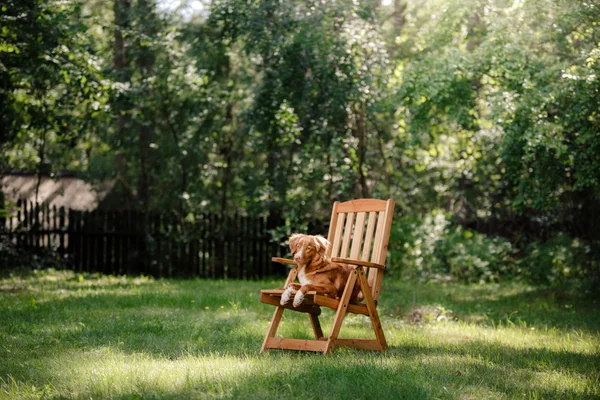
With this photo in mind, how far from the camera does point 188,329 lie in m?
6.43

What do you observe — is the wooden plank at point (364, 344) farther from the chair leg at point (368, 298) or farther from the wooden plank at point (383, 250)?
the wooden plank at point (383, 250)

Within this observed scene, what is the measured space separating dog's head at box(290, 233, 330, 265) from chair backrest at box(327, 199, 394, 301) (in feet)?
0.93

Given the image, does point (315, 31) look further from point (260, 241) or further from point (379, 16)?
point (260, 241)

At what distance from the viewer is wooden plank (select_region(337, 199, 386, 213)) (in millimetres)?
5891

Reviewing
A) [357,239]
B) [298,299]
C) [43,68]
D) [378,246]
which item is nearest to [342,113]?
[43,68]

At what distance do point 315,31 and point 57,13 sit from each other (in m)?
3.93

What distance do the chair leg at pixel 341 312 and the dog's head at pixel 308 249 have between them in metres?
0.32

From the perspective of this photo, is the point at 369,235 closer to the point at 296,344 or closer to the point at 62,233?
the point at 296,344

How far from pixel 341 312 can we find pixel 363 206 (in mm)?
1174

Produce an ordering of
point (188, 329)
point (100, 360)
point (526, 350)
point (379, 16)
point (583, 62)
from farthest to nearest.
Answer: point (379, 16) < point (583, 62) < point (188, 329) < point (526, 350) < point (100, 360)

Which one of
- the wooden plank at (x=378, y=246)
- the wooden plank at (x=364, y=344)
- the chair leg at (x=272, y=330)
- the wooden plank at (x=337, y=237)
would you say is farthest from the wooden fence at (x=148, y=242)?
the wooden plank at (x=364, y=344)

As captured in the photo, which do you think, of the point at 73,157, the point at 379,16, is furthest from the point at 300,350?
the point at 73,157

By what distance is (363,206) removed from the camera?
6074mm

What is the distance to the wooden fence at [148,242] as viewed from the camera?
12922mm
